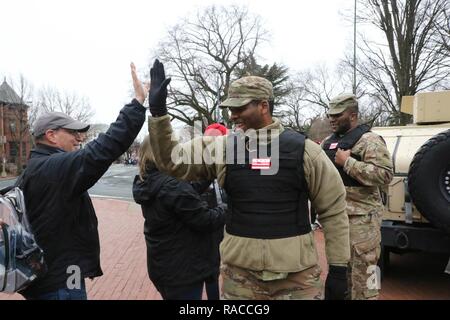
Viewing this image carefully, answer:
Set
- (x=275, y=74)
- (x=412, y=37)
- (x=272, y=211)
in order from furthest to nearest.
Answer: (x=275, y=74) < (x=412, y=37) < (x=272, y=211)

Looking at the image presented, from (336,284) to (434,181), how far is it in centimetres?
234

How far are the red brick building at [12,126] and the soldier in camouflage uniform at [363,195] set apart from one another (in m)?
43.6

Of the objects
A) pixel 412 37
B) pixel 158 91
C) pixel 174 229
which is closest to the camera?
pixel 158 91

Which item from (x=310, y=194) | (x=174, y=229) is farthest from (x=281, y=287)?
(x=174, y=229)

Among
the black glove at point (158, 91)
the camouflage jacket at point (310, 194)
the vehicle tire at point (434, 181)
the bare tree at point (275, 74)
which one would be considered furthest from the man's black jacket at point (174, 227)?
the bare tree at point (275, 74)

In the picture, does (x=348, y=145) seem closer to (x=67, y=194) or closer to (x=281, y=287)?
(x=281, y=287)

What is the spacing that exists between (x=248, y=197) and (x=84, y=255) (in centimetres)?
100

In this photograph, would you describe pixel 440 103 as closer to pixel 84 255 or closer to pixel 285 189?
pixel 285 189

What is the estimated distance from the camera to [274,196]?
2258 millimetres

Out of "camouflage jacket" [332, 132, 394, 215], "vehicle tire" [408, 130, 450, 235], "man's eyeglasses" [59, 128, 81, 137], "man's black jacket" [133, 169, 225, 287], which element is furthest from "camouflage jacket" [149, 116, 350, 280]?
"vehicle tire" [408, 130, 450, 235]

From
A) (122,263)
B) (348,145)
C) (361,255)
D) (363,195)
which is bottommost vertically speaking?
(122,263)

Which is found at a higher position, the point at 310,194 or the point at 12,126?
the point at 12,126

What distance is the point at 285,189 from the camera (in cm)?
227
